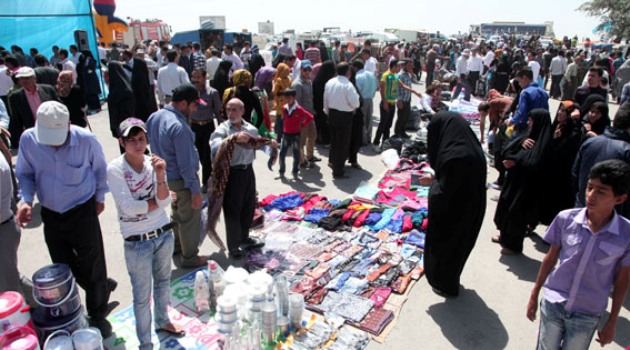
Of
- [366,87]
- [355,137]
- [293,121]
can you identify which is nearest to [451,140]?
[293,121]

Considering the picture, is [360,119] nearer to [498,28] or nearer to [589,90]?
[589,90]

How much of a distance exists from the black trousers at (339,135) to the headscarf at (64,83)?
4.21 meters

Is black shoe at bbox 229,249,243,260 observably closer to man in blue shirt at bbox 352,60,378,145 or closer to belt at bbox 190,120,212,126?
belt at bbox 190,120,212,126

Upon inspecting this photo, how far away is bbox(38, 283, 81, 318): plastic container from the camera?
9.05 ft

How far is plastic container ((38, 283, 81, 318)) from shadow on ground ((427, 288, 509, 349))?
2.95m

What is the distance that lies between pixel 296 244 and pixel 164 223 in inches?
88.6

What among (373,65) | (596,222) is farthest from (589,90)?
(596,222)

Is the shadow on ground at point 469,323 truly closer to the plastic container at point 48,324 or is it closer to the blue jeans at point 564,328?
the blue jeans at point 564,328

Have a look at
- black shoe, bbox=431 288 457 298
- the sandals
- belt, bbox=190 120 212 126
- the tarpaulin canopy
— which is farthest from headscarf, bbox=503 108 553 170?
the tarpaulin canopy

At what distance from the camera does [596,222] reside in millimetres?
2301

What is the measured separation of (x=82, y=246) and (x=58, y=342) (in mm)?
908

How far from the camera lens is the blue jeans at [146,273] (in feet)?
9.62

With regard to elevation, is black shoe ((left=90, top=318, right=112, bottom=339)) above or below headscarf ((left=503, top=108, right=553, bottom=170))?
below

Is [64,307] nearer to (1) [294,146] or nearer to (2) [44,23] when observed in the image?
(1) [294,146]
